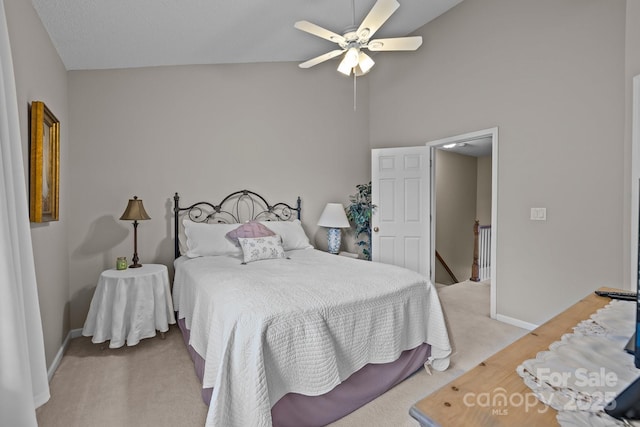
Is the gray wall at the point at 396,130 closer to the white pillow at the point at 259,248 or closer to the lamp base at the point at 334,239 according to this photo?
the lamp base at the point at 334,239

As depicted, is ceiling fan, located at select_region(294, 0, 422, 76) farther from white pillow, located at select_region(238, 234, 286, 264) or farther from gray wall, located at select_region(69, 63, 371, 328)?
white pillow, located at select_region(238, 234, 286, 264)

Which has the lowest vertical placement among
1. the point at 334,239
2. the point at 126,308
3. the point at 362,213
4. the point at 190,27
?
the point at 126,308

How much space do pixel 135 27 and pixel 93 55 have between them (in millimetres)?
542

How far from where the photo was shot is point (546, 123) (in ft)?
9.14

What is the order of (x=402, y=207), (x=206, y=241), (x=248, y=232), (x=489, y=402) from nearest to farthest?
1. (x=489, y=402)
2. (x=206, y=241)
3. (x=248, y=232)
4. (x=402, y=207)

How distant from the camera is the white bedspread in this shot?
1424mm

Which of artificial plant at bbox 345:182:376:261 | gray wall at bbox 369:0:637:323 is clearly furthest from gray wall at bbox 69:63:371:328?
gray wall at bbox 369:0:637:323

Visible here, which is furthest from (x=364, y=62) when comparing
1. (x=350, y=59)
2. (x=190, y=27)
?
(x=190, y=27)

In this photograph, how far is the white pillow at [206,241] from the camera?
3100 millimetres

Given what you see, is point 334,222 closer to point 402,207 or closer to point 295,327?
point 402,207

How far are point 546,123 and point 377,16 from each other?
187 centimetres

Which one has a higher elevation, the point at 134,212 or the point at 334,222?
the point at 134,212

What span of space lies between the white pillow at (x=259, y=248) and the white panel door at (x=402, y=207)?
1484 millimetres

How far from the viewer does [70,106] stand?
295 centimetres
